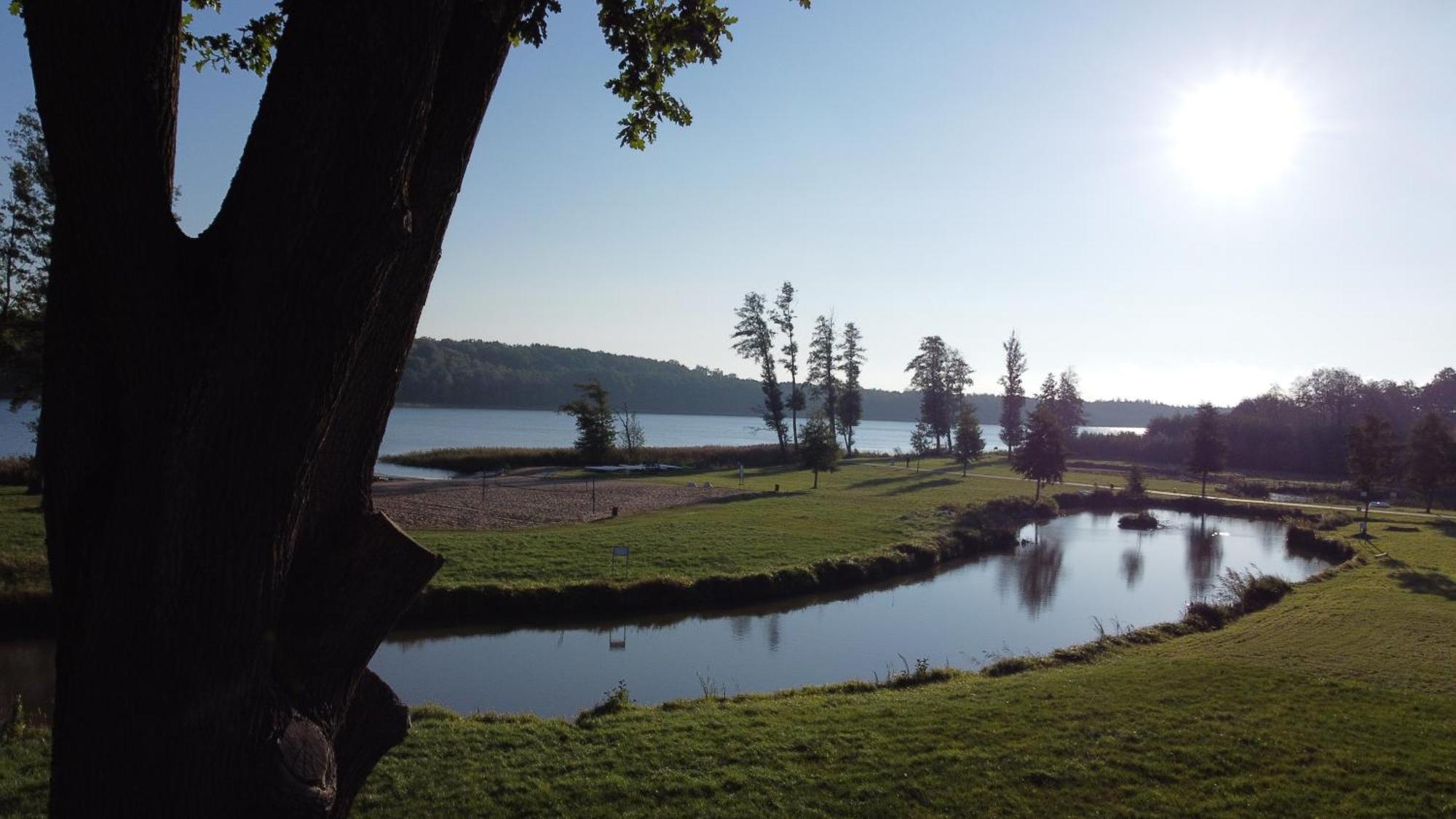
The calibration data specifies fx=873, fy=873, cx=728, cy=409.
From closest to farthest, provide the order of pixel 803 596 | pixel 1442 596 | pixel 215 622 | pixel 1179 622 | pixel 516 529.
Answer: pixel 215 622 → pixel 1179 622 → pixel 1442 596 → pixel 803 596 → pixel 516 529

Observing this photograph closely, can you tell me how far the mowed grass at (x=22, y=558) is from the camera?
49.8ft

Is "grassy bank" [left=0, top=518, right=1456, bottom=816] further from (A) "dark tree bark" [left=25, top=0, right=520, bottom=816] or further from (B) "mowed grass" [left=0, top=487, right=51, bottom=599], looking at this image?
(B) "mowed grass" [left=0, top=487, right=51, bottom=599]

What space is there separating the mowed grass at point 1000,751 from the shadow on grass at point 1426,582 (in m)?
9.15

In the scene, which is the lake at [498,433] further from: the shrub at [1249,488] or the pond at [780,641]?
the pond at [780,641]

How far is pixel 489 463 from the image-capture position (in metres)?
47.8

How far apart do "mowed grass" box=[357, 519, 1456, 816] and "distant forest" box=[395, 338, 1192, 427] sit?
84.6 meters

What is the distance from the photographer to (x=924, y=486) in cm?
4403

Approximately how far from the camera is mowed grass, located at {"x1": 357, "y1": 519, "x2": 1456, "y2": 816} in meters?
6.79

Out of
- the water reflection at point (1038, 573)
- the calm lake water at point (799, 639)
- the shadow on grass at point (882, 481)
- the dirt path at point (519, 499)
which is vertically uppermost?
the dirt path at point (519, 499)

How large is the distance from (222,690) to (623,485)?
3481cm

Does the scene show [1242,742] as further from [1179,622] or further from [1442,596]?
[1442,596]

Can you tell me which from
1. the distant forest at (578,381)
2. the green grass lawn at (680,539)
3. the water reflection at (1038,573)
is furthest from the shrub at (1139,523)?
the distant forest at (578,381)

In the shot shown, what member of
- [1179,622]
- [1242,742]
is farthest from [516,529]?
[1242,742]

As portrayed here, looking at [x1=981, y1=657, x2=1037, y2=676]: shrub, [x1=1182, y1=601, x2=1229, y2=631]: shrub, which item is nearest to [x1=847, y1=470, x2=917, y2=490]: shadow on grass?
[x1=1182, y1=601, x2=1229, y2=631]: shrub
